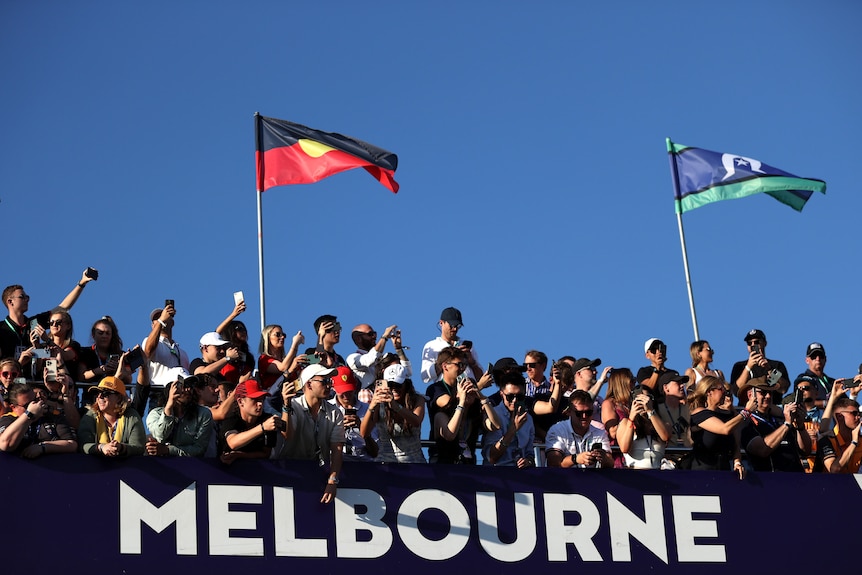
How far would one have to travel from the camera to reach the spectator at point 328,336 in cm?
1816

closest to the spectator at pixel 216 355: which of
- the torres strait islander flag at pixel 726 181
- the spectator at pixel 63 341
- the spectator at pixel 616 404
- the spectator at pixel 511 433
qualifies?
the spectator at pixel 63 341

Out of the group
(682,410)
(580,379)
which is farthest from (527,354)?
(682,410)

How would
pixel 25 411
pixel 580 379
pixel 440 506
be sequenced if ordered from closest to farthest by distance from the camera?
pixel 25 411
pixel 440 506
pixel 580 379

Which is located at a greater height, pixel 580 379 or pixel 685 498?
pixel 580 379

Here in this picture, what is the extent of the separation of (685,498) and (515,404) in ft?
6.76

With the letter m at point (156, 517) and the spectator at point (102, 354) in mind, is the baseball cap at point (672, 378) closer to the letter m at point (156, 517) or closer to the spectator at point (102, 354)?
the letter m at point (156, 517)

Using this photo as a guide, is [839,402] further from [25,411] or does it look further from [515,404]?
[25,411]

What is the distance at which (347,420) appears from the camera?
16.7 metres

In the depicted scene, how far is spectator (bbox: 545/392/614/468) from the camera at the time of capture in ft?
55.8

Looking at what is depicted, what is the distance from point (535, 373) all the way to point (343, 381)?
2451 millimetres

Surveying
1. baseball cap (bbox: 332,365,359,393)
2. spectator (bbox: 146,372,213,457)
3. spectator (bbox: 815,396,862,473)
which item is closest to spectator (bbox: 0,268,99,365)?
spectator (bbox: 146,372,213,457)

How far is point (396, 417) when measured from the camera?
16.2 m

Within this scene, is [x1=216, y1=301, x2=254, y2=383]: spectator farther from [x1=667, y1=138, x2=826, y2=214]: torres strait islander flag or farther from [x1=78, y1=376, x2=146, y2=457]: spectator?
[x1=667, y1=138, x2=826, y2=214]: torres strait islander flag

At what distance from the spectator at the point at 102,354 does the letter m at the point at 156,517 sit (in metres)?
1.27
